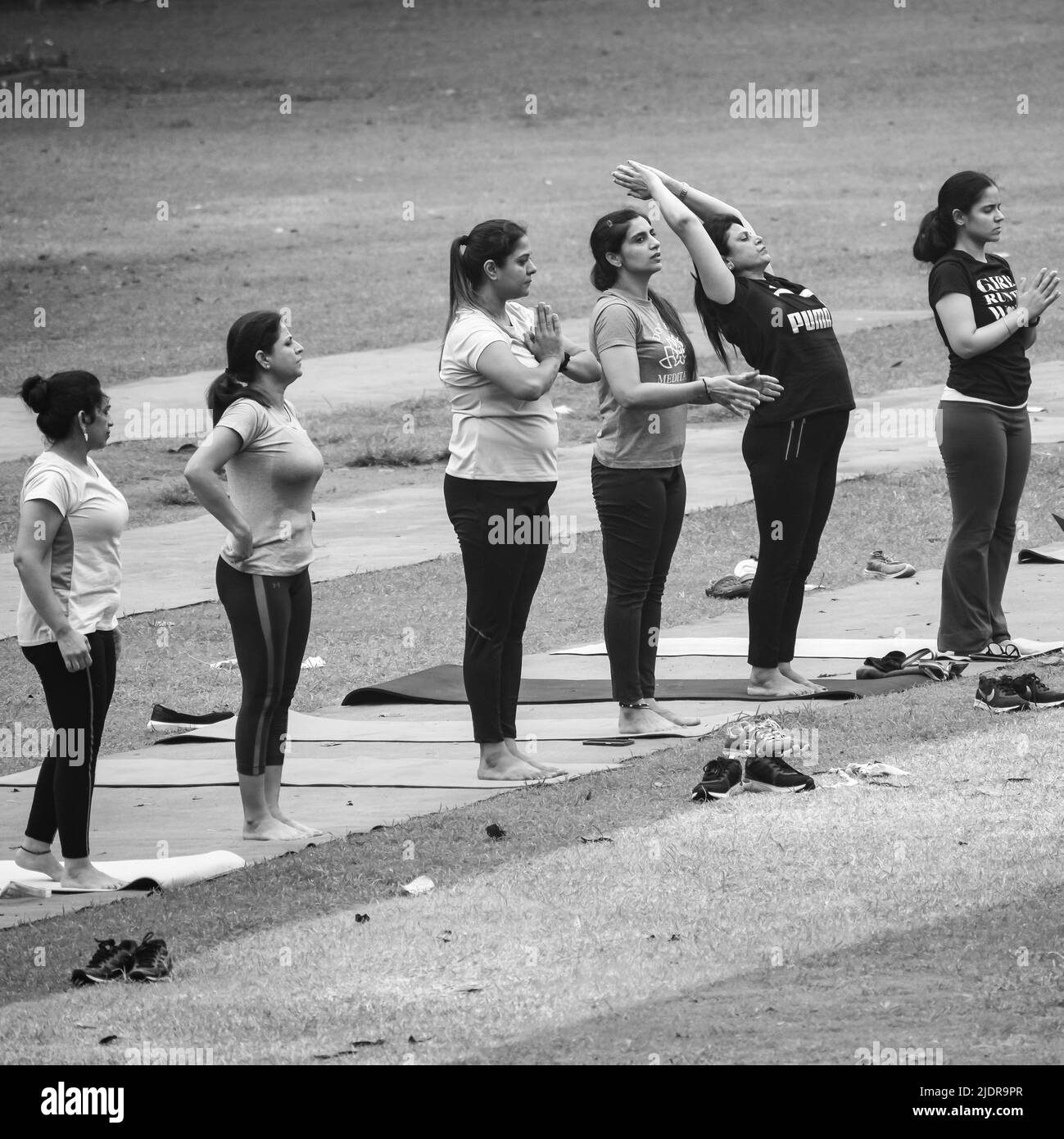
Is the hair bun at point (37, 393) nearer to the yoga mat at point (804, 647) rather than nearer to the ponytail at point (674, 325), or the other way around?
the ponytail at point (674, 325)

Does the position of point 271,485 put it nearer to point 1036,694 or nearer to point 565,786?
point 565,786

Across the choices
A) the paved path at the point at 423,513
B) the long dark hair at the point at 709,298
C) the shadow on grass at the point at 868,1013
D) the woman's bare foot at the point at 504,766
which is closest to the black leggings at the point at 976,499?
the long dark hair at the point at 709,298

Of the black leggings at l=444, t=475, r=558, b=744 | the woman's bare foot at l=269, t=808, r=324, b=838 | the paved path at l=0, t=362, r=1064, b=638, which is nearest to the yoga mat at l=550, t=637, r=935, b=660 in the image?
the black leggings at l=444, t=475, r=558, b=744

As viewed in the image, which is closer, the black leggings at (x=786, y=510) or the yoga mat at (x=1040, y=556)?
the black leggings at (x=786, y=510)

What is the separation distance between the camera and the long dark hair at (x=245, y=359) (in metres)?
7.15

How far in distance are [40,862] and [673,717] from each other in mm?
2665

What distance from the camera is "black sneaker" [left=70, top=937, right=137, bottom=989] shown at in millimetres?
5789

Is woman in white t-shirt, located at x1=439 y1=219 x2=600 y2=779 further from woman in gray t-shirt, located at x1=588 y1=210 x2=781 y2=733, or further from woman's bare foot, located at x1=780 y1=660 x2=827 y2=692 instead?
woman's bare foot, located at x1=780 y1=660 x2=827 y2=692

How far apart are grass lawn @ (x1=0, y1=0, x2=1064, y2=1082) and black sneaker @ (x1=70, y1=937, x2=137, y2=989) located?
111mm

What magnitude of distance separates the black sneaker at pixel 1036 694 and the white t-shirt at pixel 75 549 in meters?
3.62

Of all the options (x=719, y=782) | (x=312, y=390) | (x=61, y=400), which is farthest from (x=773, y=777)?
(x=312, y=390)

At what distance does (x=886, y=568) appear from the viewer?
463 inches
